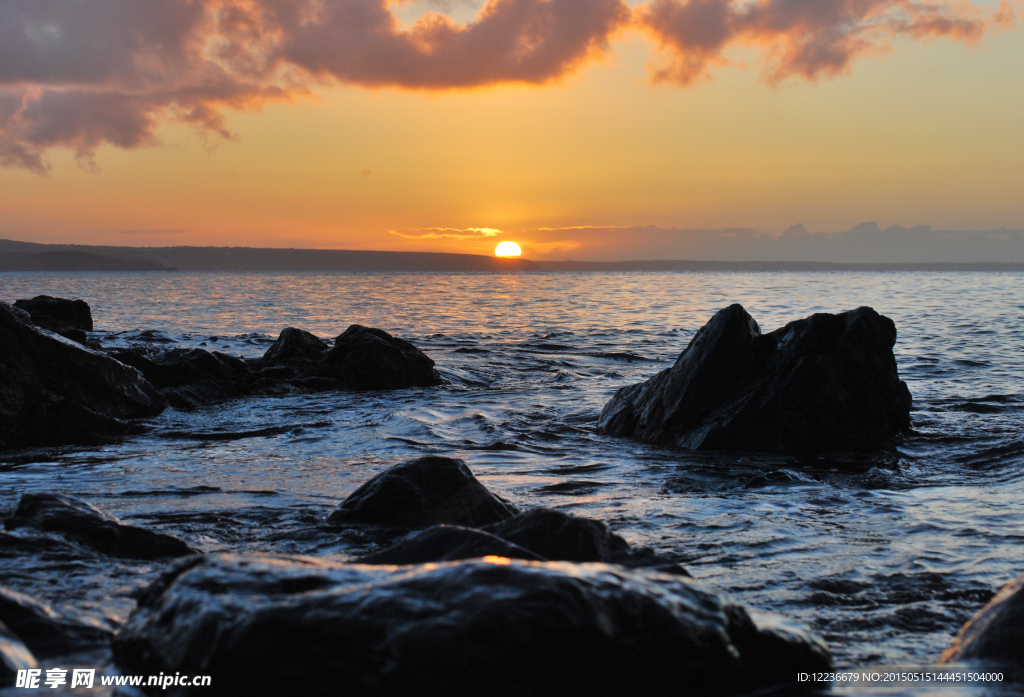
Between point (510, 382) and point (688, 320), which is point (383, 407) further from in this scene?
point (688, 320)

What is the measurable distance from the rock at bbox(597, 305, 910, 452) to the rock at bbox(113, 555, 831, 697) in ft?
18.6

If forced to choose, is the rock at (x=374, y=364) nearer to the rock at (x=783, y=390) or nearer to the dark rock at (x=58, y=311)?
the rock at (x=783, y=390)

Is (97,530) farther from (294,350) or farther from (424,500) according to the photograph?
(294,350)

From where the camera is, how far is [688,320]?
2814 centimetres

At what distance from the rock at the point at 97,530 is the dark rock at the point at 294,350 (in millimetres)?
9521

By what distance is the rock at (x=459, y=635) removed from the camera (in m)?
2.26

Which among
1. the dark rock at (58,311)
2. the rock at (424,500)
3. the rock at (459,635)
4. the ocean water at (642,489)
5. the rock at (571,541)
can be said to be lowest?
the ocean water at (642,489)

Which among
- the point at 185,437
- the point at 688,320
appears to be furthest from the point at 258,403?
the point at 688,320

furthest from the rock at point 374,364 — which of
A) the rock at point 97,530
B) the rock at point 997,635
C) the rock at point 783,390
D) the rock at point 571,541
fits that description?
the rock at point 997,635

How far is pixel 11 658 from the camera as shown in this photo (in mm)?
2508

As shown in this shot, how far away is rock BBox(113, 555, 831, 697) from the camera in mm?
2256

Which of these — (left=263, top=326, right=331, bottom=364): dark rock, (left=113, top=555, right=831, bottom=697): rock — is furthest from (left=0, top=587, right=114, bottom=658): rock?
(left=263, top=326, right=331, bottom=364): dark rock

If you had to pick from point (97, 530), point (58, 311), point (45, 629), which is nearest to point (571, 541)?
point (45, 629)

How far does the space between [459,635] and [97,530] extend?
2947 mm
